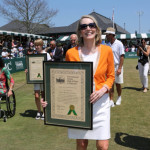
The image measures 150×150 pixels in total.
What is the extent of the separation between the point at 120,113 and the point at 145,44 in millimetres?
3590

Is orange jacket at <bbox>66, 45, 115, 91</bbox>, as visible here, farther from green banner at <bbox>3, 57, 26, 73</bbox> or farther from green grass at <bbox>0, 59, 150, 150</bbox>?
green banner at <bbox>3, 57, 26, 73</bbox>

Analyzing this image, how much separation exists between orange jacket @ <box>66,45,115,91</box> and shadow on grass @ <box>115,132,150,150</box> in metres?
1.84

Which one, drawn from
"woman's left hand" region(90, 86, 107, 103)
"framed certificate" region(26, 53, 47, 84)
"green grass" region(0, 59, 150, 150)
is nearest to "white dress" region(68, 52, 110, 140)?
"woman's left hand" region(90, 86, 107, 103)

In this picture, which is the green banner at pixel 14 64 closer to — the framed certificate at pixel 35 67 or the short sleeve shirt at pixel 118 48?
the framed certificate at pixel 35 67

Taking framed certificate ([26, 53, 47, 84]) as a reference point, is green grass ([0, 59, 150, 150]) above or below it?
below

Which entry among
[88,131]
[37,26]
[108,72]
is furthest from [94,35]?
[37,26]

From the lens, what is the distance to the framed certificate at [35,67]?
5195mm

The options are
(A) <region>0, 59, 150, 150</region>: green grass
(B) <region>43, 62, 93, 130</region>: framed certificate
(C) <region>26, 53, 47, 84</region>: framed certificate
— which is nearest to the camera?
(B) <region>43, 62, 93, 130</region>: framed certificate

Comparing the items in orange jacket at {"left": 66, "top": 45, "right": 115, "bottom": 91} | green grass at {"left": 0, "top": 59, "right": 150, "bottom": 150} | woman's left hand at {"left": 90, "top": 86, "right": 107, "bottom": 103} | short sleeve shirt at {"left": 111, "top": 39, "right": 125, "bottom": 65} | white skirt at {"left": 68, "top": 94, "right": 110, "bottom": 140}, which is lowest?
green grass at {"left": 0, "top": 59, "right": 150, "bottom": 150}

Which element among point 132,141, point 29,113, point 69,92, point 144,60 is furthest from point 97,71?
point 144,60

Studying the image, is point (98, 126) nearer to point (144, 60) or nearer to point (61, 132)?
point (61, 132)

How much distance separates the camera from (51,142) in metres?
4.03

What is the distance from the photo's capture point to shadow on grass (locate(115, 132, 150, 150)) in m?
3.75

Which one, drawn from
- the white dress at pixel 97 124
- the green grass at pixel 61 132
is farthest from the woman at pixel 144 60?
the white dress at pixel 97 124
